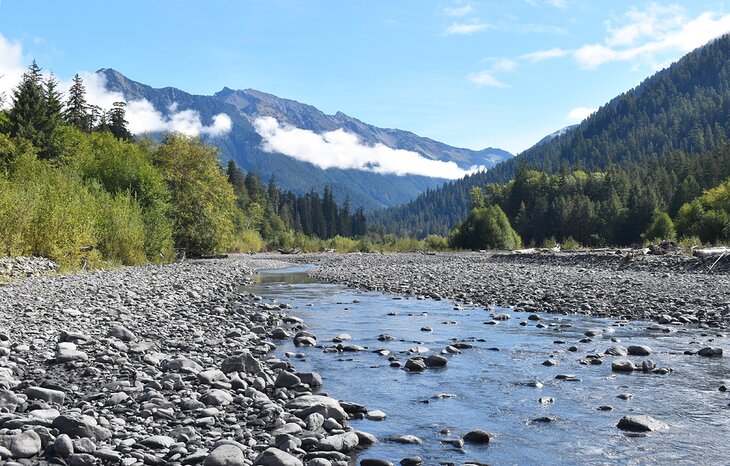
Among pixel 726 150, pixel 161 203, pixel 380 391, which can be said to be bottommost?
pixel 380 391

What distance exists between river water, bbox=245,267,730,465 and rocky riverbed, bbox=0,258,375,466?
687 millimetres

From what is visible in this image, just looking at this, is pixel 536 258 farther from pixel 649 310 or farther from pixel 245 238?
pixel 245 238

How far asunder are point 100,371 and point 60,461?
3491 mm

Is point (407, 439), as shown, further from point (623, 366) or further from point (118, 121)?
point (118, 121)

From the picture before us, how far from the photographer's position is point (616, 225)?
91750mm

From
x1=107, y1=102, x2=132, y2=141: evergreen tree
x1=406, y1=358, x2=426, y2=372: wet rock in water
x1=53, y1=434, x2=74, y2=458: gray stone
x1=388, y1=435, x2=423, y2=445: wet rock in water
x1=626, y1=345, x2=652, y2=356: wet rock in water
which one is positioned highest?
x1=107, y1=102, x2=132, y2=141: evergreen tree

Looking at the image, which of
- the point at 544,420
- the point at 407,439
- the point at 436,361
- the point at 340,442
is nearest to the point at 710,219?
the point at 436,361

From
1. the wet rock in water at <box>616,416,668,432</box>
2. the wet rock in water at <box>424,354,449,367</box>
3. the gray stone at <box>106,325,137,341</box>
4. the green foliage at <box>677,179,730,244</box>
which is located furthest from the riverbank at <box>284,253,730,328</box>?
the green foliage at <box>677,179,730,244</box>

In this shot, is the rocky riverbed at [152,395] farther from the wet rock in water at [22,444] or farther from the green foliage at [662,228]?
the green foliage at [662,228]

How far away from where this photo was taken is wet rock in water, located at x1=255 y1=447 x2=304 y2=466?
5.10m

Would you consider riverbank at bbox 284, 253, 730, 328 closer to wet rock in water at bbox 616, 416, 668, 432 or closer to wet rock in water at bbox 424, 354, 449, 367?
wet rock in water at bbox 424, 354, 449, 367

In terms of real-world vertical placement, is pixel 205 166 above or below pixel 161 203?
above

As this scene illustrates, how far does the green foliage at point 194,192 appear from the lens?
1839 inches

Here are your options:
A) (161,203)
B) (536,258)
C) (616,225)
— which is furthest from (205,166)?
(616,225)
